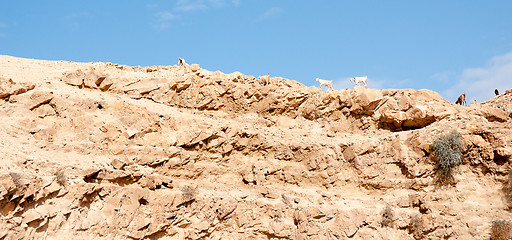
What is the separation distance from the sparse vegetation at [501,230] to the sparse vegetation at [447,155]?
6.65 ft

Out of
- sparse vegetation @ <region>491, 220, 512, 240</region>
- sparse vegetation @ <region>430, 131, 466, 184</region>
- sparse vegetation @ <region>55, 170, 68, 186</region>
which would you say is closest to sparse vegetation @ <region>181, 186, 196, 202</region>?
sparse vegetation @ <region>55, 170, 68, 186</region>

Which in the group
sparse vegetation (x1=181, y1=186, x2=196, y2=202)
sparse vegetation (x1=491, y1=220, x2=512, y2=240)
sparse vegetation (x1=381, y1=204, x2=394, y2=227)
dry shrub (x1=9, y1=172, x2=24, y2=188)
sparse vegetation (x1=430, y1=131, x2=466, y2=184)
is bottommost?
sparse vegetation (x1=491, y1=220, x2=512, y2=240)

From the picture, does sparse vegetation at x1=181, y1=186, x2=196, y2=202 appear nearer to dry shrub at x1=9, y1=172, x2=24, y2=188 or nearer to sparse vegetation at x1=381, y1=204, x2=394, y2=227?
dry shrub at x1=9, y1=172, x2=24, y2=188

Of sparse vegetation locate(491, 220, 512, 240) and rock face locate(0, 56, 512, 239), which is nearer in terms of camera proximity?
rock face locate(0, 56, 512, 239)

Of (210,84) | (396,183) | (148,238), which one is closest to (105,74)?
(210,84)

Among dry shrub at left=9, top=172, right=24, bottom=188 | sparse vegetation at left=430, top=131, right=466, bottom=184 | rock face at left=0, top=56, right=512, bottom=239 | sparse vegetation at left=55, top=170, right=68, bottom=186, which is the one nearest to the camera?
dry shrub at left=9, top=172, right=24, bottom=188

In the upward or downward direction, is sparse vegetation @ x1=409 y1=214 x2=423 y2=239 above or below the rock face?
below

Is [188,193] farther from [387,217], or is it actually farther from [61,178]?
[387,217]

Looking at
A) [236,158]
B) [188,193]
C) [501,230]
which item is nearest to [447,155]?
[501,230]

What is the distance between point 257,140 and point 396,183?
207 inches

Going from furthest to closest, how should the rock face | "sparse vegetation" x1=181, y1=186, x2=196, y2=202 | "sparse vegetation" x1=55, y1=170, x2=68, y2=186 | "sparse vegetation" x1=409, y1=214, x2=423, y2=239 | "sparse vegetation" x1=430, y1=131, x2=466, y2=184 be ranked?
"sparse vegetation" x1=430, y1=131, x2=466, y2=184 < "sparse vegetation" x1=409, y1=214, x2=423, y2=239 < "sparse vegetation" x1=181, y1=186, x2=196, y2=202 < the rock face < "sparse vegetation" x1=55, y1=170, x2=68, y2=186

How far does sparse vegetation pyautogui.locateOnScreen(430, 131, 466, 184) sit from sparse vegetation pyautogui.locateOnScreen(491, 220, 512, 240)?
2.03 metres

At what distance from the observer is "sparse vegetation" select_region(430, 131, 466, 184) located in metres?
16.2

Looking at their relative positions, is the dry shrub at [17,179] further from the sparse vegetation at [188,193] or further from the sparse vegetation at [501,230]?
the sparse vegetation at [501,230]
